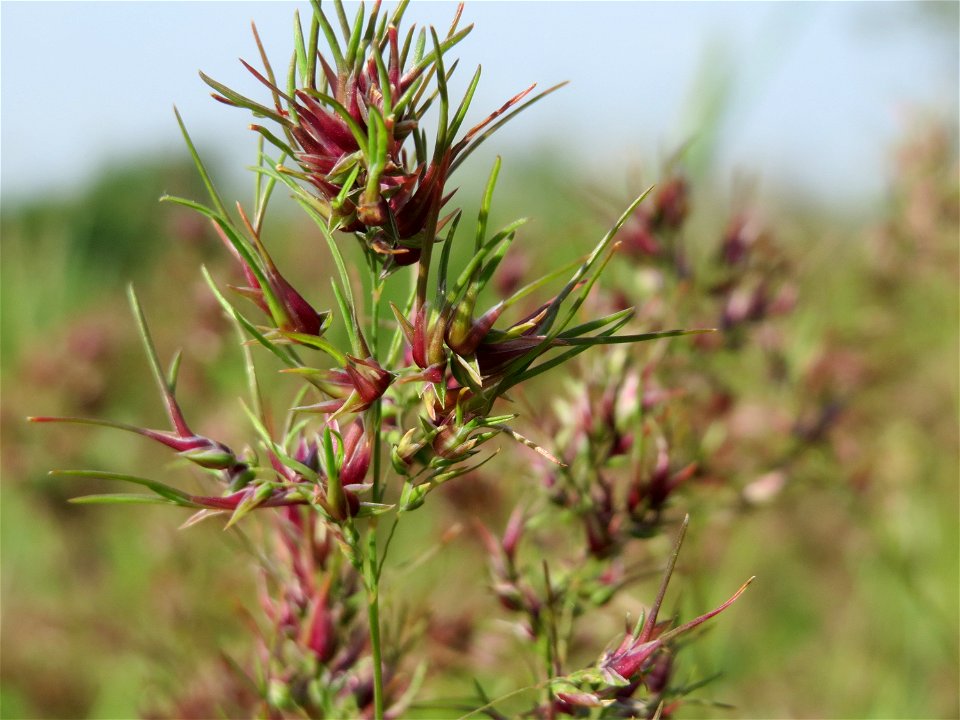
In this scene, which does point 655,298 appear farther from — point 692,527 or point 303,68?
point 303,68

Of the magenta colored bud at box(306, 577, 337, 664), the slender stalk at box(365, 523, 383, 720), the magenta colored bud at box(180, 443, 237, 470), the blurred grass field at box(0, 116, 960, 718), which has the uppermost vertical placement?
the magenta colored bud at box(180, 443, 237, 470)

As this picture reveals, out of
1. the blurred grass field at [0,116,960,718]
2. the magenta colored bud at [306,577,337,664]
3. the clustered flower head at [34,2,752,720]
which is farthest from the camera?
the blurred grass field at [0,116,960,718]

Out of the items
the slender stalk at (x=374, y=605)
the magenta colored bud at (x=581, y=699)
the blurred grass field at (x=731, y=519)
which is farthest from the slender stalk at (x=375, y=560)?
the blurred grass field at (x=731, y=519)

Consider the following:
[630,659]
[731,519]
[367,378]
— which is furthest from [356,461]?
[731,519]

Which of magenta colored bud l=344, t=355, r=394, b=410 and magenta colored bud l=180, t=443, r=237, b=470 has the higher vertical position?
magenta colored bud l=344, t=355, r=394, b=410

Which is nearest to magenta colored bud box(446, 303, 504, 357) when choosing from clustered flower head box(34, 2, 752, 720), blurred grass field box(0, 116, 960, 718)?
clustered flower head box(34, 2, 752, 720)

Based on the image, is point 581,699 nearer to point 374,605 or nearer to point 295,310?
point 374,605

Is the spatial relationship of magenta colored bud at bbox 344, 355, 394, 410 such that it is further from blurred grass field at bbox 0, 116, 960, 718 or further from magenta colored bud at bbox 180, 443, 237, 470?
blurred grass field at bbox 0, 116, 960, 718

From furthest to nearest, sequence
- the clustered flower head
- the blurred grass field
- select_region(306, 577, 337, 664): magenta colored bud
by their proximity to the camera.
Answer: the blurred grass field, select_region(306, 577, 337, 664): magenta colored bud, the clustered flower head

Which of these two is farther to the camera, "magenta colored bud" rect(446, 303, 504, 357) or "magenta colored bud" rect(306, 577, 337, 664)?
"magenta colored bud" rect(306, 577, 337, 664)
